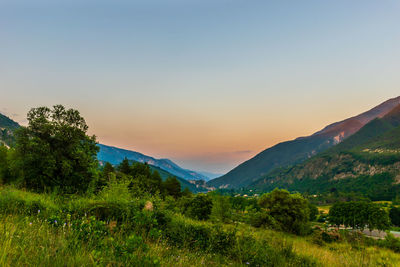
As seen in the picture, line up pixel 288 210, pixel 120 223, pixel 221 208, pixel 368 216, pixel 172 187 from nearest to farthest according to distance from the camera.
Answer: pixel 120 223 < pixel 288 210 < pixel 221 208 < pixel 368 216 < pixel 172 187

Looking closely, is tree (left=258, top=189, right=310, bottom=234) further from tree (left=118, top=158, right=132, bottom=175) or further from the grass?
tree (left=118, top=158, right=132, bottom=175)

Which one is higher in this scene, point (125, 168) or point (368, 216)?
point (125, 168)

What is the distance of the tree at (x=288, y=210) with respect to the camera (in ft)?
138

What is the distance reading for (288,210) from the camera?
142 feet

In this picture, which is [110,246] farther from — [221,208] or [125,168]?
[125,168]

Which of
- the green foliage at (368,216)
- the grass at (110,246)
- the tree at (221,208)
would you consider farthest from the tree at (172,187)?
the grass at (110,246)

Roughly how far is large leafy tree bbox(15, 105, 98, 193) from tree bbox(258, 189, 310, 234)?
122 ft

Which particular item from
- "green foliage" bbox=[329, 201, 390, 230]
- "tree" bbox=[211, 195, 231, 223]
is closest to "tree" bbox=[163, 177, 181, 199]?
"tree" bbox=[211, 195, 231, 223]

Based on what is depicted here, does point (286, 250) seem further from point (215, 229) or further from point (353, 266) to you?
point (215, 229)

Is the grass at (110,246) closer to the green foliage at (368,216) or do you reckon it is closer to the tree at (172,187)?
the tree at (172,187)

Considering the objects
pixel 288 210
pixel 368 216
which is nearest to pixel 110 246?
pixel 288 210

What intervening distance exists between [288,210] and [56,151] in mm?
44338

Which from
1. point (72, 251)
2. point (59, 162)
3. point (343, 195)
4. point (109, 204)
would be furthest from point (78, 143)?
point (343, 195)

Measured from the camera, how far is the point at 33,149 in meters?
24.1
